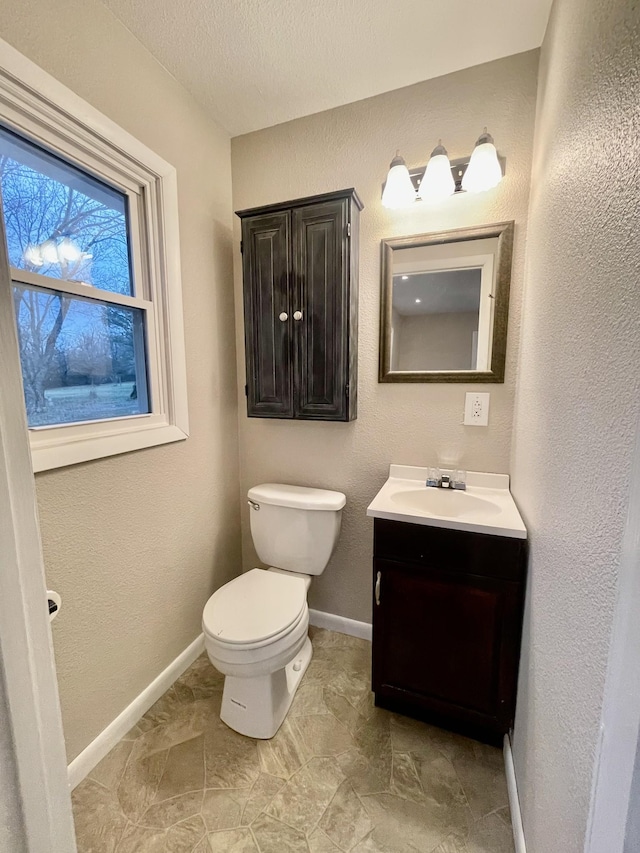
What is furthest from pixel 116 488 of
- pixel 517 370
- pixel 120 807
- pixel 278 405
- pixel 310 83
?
pixel 310 83

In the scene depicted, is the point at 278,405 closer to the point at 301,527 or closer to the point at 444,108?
the point at 301,527

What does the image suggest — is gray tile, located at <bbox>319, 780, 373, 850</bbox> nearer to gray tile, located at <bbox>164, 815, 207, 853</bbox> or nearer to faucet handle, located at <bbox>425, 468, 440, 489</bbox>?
gray tile, located at <bbox>164, 815, 207, 853</bbox>

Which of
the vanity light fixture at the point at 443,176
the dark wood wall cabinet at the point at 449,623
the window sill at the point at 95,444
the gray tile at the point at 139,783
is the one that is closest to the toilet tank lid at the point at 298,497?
the dark wood wall cabinet at the point at 449,623

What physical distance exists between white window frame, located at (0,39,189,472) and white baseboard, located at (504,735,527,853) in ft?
5.33

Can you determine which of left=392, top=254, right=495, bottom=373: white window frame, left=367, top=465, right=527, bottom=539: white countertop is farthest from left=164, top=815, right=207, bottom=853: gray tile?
left=392, top=254, right=495, bottom=373: white window frame

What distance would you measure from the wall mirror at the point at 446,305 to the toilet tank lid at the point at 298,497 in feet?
1.92

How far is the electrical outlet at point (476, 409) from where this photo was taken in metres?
1.50

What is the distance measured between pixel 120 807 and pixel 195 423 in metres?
1.30

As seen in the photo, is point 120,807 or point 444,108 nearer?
point 120,807

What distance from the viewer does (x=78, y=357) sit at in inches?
47.6

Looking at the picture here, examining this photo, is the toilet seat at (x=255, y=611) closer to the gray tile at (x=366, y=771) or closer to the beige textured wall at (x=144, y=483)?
the beige textured wall at (x=144, y=483)

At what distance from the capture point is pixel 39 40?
1.00 metres

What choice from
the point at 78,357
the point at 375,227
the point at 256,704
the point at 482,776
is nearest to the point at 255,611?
the point at 256,704

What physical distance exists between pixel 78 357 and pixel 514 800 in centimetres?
192
